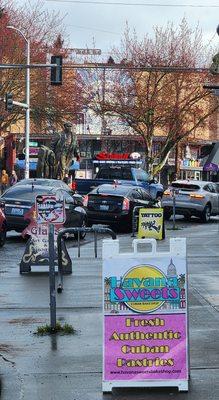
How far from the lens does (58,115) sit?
4981 centimetres

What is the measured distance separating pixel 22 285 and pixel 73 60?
145ft

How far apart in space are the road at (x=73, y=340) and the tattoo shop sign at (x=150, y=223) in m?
5.03

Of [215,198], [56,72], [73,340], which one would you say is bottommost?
[215,198]

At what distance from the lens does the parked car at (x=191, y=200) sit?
99.9 feet

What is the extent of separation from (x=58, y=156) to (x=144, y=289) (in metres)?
35.9

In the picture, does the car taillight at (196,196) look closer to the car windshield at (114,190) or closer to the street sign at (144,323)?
the car windshield at (114,190)

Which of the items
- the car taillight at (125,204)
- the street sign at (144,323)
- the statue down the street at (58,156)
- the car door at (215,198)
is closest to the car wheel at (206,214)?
the car door at (215,198)

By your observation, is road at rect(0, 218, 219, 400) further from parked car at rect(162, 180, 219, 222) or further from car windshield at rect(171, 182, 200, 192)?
car windshield at rect(171, 182, 200, 192)

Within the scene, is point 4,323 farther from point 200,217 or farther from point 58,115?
point 58,115

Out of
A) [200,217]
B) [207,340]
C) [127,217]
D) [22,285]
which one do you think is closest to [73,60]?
[200,217]

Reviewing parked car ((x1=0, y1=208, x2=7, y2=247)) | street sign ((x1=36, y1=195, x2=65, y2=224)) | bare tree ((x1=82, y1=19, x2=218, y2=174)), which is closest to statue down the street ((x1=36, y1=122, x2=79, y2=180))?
bare tree ((x1=82, y1=19, x2=218, y2=174))

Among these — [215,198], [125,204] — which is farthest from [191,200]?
[125,204]

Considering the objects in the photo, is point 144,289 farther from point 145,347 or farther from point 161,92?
point 161,92

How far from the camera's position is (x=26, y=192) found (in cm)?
2272
